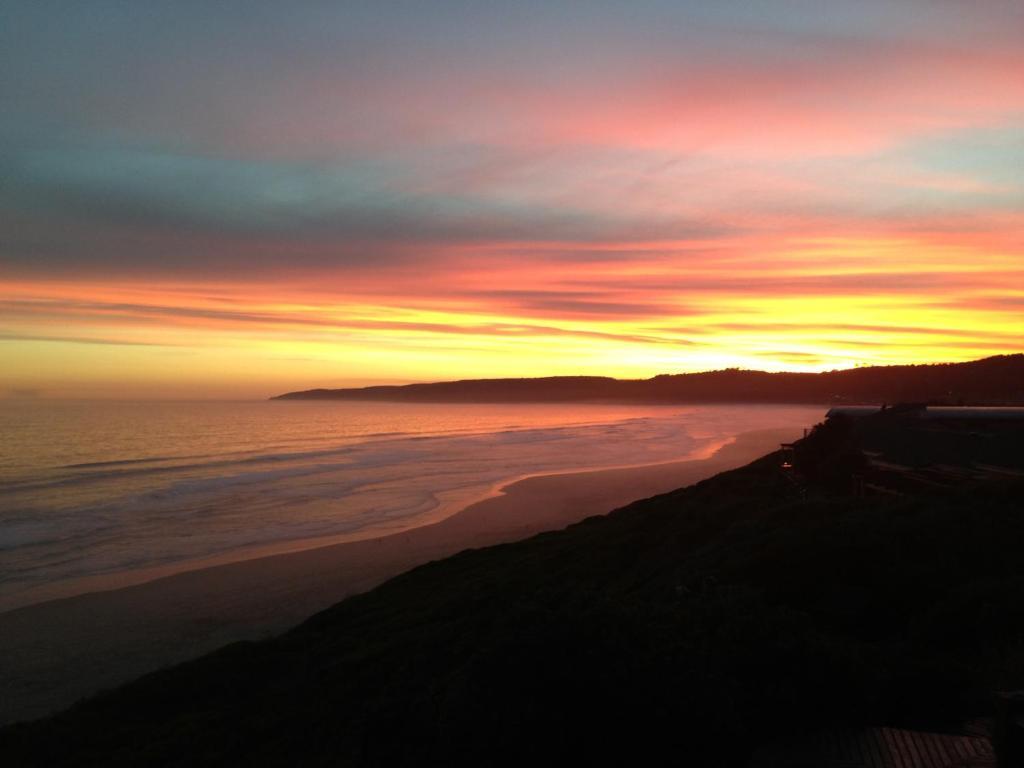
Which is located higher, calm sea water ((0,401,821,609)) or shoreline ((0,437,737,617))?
calm sea water ((0,401,821,609))

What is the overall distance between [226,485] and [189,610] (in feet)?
62.6

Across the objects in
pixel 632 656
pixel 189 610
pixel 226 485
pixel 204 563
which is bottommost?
pixel 189 610

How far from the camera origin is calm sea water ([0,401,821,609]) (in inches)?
800

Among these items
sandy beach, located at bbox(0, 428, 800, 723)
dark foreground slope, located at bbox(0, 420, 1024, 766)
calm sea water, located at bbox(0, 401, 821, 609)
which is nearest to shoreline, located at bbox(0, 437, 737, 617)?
calm sea water, located at bbox(0, 401, 821, 609)

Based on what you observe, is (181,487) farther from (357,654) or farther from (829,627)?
(829,627)

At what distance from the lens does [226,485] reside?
33.2 metres

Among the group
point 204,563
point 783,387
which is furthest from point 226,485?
point 783,387

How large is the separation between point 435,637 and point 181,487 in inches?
1004

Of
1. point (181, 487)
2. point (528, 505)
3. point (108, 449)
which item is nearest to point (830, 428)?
point (528, 505)

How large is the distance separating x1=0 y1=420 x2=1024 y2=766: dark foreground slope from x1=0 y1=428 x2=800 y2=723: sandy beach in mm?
1724

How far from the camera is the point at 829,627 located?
7.29m

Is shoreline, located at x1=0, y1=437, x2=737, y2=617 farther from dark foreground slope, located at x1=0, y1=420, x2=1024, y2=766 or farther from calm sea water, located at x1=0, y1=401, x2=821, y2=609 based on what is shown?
dark foreground slope, located at x1=0, y1=420, x2=1024, y2=766

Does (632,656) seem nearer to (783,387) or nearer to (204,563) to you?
(204,563)

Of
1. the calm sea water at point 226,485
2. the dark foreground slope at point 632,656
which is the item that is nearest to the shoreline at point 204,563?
the calm sea water at point 226,485
